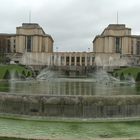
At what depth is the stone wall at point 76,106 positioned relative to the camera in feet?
64.2

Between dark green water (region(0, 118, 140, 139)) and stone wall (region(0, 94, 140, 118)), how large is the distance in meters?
0.72

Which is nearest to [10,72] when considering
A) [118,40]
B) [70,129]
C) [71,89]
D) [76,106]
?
[71,89]

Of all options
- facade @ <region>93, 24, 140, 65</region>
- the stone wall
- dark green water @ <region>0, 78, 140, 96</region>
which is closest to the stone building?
facade @ <region>93, 24, 140, 65</region>

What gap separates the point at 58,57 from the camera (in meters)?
142

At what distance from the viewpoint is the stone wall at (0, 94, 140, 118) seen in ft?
64.2

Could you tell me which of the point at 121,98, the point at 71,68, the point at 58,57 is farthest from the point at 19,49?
the point at 121,98

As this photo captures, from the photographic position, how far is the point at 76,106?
19.5 metres

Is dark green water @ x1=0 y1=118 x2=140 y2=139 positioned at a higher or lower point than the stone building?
lower

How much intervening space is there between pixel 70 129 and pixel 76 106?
2.24 meters

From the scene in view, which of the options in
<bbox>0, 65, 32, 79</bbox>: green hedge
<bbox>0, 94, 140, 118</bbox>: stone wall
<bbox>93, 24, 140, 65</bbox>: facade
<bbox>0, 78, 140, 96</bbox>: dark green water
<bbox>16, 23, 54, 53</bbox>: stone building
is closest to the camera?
<bbox>0, 94, 140, 118</bbox>: stone wall

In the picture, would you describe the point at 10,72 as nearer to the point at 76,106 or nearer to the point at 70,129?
the point at 76,106

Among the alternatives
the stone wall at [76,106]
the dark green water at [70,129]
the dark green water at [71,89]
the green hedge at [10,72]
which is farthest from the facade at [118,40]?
the dark green water at [70,129]

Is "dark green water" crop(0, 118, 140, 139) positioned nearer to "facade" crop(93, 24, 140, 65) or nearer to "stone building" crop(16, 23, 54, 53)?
"stone building" crop(16, 23, 54, 53)

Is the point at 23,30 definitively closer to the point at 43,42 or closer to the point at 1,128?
the point at 43,42
